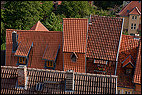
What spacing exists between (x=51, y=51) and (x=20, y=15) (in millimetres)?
21247

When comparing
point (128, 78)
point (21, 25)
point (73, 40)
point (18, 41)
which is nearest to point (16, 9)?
point (21, 25)

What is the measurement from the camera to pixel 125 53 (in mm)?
25297

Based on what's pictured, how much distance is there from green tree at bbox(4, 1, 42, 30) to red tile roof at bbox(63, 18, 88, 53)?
64.7ft

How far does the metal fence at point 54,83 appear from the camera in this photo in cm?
1733

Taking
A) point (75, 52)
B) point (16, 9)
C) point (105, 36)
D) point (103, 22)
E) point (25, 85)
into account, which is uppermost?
point (16, 9)

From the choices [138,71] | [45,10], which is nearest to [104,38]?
[138,71]

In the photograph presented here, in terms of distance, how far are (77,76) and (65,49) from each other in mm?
7523

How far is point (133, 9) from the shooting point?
5131 cm

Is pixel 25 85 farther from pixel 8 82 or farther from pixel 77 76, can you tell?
pixel 77 76

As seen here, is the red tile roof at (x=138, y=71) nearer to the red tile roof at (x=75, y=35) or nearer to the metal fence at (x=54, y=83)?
the red tile roof at (x=75, y=35)

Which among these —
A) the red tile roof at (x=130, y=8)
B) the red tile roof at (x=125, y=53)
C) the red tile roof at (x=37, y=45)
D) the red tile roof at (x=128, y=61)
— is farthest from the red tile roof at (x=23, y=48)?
the red tile roof at (x=130, y=8)

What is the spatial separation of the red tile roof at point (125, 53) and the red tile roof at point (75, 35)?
4.42 meters

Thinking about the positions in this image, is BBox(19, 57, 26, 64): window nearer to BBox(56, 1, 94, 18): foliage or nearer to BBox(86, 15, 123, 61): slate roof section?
BBox(86, 15, 123, 61): slate roof section

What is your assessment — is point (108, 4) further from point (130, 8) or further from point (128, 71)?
point (128, 71)
